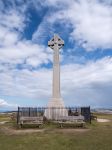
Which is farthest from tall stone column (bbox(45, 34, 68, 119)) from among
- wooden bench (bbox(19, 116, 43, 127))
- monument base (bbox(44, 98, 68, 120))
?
wooden bench (bbox(19, 116, 43, 127))

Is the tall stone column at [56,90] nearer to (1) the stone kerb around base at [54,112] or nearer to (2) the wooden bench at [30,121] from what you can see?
(1) the stone kerb around base at [54,112]

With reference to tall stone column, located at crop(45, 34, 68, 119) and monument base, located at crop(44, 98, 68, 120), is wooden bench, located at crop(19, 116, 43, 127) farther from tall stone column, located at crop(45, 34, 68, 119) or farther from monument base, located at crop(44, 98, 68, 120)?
tall stone column, located at crop(45, 34, 68, 119)

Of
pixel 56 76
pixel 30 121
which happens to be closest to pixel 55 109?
pixel 56 76

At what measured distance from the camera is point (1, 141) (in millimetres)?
12086

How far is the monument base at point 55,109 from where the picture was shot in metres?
21.9

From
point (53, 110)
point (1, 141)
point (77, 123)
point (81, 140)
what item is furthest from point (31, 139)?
point (53, 110)

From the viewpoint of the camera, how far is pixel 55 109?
22.2 m

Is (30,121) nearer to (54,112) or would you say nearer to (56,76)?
(54,112)

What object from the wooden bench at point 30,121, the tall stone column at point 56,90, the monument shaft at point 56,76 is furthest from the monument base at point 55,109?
the wooden bench at point 30,121

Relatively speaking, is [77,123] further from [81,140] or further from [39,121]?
[81,140]

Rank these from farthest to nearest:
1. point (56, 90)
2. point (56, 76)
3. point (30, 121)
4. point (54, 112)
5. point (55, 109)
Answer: point (56, 76)
point (56, 90)
point (55, 109)
point (54, 112)
point (30, 121)

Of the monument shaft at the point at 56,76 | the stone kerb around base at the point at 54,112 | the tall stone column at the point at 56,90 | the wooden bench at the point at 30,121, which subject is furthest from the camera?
the monument shaft at the point at 56,76

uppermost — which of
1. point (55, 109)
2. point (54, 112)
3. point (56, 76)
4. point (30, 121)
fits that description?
point (56, 76)

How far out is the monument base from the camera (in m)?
21.9
